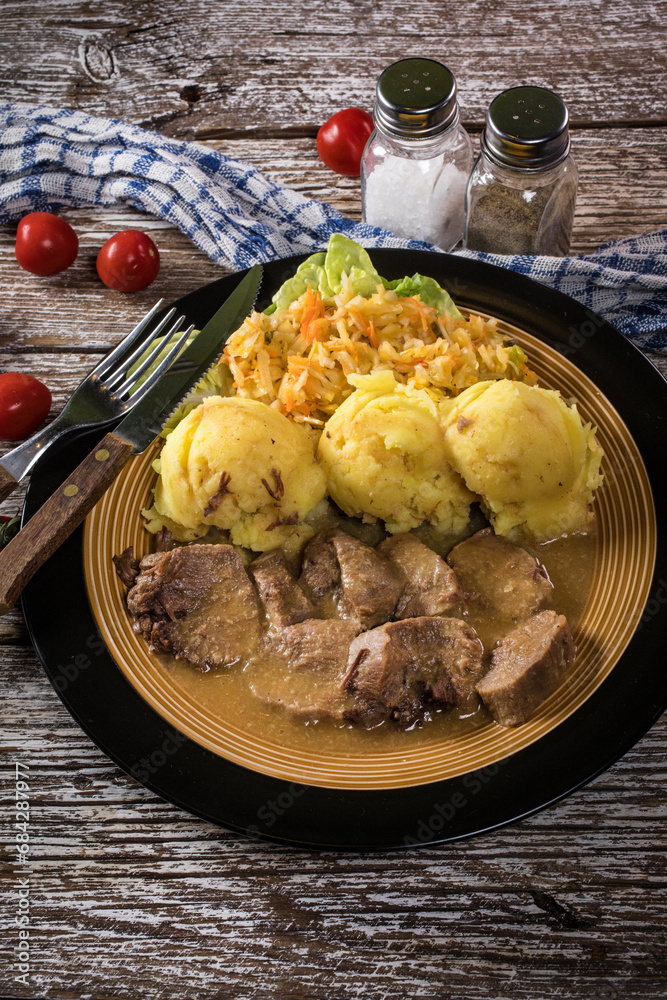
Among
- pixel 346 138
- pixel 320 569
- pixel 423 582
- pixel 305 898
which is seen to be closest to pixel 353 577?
pixel 320 569

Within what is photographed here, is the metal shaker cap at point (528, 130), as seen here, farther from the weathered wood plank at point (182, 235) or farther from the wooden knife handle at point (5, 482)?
the wooden knife handle at point (5, 482)

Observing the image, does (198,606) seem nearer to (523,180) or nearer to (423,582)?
(423,582)

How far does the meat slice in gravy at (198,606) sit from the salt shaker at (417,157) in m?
2.18

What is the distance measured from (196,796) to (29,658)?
1091 mm

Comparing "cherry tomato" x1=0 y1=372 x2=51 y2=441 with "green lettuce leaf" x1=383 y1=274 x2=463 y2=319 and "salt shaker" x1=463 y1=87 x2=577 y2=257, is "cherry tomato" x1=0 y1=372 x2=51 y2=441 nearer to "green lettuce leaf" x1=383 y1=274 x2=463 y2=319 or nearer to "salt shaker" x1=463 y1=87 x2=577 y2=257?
"green lettuce leaf" x1=383 y1=274 x2=463 y2=319

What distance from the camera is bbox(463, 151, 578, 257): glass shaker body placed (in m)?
4.02

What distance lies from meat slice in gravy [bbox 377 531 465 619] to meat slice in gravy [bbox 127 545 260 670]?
1.95 feet

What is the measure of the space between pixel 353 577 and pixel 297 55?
3.96 meters

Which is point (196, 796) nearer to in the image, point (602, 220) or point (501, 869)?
point (501, 869)

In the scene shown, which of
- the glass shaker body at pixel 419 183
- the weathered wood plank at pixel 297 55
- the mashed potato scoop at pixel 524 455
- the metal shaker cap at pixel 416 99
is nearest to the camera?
the mashed potato scoop at pixel 524 455

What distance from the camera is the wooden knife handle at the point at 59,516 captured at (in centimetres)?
311

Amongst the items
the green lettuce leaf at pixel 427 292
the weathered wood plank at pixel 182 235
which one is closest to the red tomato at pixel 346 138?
the weathered wood plank at pixel 182 235

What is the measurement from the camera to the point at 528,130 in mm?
3764

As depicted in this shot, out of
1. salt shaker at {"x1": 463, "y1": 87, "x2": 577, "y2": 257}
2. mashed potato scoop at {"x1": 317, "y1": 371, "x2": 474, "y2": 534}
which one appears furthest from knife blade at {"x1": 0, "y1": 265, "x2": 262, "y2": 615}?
salt shaker at {"x1": 463, "y1": 87, "x2": 577, "y2": 257}
